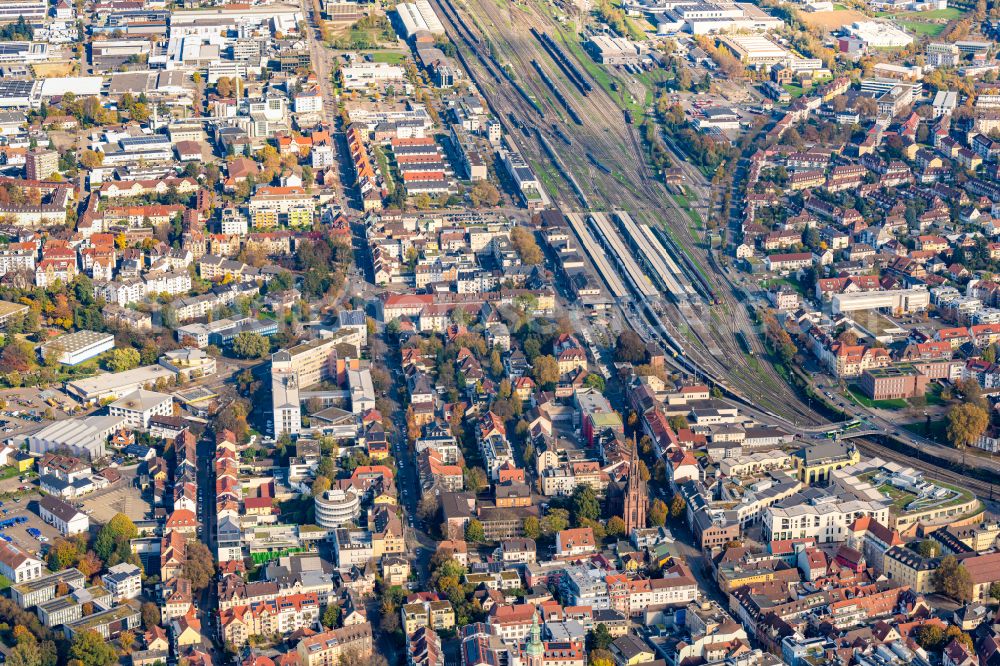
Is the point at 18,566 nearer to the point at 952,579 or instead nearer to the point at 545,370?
the point at 545,370

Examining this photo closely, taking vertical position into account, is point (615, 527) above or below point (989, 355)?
above

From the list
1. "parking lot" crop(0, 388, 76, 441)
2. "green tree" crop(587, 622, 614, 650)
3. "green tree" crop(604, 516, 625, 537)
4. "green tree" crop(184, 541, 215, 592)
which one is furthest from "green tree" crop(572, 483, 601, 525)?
"parking lot" crop(0, 388, 76, 441)

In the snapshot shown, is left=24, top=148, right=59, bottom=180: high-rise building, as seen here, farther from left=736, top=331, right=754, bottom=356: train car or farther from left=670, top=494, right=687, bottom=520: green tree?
left=670, top=494, right=687, bottom=520: green tree

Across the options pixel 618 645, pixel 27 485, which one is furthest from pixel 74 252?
pixel 618 645

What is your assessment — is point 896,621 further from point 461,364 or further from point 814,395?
point 461,364

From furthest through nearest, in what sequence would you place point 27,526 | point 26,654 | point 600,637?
point 27,526 < point 600,637 < point 26,654

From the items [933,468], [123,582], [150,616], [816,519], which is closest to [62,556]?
[123,582]
